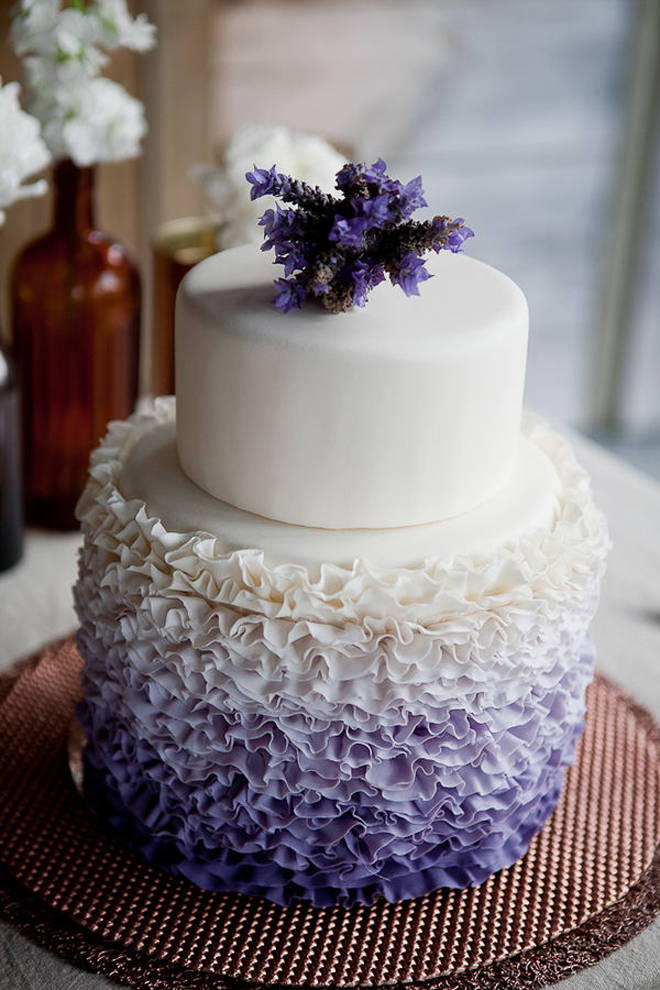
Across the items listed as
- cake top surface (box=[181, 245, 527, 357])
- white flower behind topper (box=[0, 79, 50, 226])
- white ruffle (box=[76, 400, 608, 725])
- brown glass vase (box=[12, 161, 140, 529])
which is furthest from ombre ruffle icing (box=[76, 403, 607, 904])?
brown glass vase (box=[12, 161, 140, 529])

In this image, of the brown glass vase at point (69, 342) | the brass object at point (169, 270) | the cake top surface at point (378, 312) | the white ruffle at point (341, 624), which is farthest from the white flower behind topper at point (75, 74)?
the white ruffle at point (341, 624)

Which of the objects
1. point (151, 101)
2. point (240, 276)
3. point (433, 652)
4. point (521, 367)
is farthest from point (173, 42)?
point (433, 652)

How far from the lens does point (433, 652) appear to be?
2.47 ft

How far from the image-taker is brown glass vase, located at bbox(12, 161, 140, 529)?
4.36 ft

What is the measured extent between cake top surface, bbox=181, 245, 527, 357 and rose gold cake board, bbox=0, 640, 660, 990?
43 centimetres

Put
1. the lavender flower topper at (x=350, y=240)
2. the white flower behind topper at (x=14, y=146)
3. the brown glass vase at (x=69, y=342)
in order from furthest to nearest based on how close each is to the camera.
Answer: the brown glass vase at (x=69, y=342) → the white flower behind topper at (x=14, y=146) → the lavender flower topper at (x=350, y=240)

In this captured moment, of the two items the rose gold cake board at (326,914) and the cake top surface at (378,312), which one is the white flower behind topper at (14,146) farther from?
the rose gold cake board at (326,914)

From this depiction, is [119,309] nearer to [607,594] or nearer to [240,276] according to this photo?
[240,276]

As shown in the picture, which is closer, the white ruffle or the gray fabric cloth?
the white ruffle

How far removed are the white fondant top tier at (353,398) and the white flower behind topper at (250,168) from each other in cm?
54

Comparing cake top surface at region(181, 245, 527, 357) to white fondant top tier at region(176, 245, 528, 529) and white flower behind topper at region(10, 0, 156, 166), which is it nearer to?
white fondant top tier at region(176, 245, 528, 529)

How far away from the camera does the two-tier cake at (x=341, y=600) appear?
0.75 metres

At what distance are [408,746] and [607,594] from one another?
63 cm

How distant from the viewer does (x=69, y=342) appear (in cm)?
135
